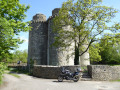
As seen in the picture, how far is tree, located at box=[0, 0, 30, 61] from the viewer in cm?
879

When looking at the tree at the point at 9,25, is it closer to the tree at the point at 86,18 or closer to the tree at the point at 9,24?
the tree at the point at 9,24

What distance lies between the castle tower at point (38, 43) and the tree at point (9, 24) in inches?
594

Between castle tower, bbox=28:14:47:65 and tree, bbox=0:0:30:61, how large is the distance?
1509 cm

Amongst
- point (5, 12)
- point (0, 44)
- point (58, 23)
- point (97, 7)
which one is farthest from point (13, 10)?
point (97, 7)

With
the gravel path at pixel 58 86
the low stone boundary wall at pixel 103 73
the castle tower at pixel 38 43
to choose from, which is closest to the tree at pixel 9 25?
the gravel path at pixel 58 86

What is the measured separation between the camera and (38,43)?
86.9 feet

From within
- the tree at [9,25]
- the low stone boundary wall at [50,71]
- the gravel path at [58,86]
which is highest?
the tree at [9,25]

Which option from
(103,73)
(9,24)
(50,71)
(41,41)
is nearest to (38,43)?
(41,41)

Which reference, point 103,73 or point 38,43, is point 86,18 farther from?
point 38,43

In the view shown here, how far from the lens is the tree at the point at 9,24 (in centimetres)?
879

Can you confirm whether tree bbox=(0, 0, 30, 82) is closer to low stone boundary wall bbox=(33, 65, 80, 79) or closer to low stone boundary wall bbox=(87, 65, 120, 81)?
low stone boundary wall bbox=(33, 65, 80, 79)

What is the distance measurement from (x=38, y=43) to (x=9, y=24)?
17.8 metres

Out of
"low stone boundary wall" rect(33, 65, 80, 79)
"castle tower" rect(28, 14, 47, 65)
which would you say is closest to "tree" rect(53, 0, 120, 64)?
"low stone boundary wall" rect(33, 65, 80, 79)

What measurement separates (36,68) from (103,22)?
10913 millimetres
